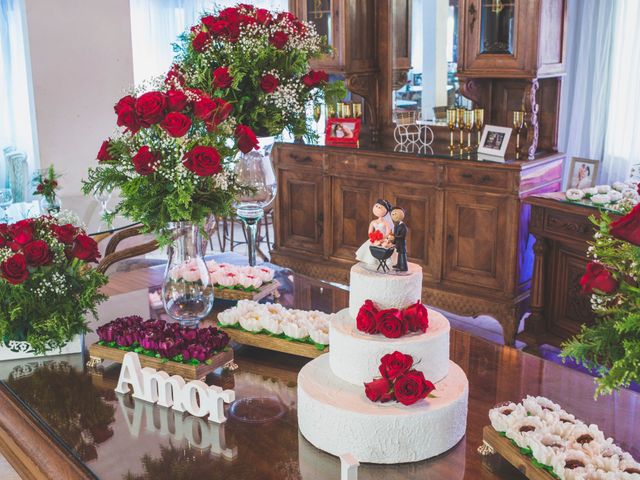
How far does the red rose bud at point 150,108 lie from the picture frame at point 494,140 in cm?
274

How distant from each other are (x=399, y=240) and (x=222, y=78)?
1.11 meters

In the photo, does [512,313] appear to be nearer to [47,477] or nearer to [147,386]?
[147,386]

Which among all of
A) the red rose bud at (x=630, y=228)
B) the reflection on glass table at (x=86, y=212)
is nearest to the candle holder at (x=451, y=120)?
the reflection on glass table at (x=86, y=212)

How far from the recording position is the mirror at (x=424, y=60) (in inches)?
185

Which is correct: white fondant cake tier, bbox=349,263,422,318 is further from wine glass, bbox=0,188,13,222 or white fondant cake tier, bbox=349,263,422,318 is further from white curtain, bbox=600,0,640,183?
white curtain, bbox=600,0,640,183

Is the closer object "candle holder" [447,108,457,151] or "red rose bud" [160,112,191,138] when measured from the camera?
"red rose bud" [160,112,191,138]

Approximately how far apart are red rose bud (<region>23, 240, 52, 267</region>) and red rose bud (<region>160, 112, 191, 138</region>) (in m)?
0.49

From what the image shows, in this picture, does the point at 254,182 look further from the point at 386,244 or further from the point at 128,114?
the point at 386,244

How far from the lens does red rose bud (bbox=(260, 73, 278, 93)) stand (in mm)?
2658

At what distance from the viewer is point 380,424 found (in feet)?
5.27

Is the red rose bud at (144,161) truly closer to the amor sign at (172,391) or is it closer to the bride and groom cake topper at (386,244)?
the amor sign at (172,391)

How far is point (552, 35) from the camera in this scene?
168 inches

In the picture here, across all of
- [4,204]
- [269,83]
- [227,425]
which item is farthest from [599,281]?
[4,204]

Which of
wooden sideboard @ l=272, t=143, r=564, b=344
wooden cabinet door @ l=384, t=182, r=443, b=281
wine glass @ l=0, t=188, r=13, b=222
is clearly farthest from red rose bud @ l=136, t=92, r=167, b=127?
wooden cabinet door @ l=384, t=182, r=443, b=281
